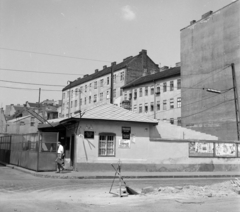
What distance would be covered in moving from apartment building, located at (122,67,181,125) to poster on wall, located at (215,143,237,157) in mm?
25581

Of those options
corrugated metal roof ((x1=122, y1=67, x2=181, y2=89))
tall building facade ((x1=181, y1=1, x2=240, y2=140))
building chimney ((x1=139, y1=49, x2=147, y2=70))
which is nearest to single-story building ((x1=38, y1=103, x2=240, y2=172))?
tall building facade ((x1=181, y1=1, x2=240, y2=140))

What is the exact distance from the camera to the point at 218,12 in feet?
147

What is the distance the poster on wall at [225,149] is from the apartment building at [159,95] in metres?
25.6

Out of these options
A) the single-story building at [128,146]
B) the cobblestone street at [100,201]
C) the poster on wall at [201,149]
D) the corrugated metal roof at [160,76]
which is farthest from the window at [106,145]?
the corrugated metal roof at [160,76]

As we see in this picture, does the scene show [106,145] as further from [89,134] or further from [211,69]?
[211,69]

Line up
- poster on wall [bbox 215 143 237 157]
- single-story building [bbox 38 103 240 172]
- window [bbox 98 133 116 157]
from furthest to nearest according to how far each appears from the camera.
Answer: poster on wall [bbox 215 143 237 157]
window [bbox 98 133 116 157]
single-story building [bbox 38 103 240 172]

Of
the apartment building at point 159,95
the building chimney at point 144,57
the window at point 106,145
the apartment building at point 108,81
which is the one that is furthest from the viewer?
the building chimney at point 144,57

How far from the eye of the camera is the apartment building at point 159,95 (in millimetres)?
54625

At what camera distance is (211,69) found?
A: 45688 millimetres

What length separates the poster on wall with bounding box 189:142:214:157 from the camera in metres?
24.6

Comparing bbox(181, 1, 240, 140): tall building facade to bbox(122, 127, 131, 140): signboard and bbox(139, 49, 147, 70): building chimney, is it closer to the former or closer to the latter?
bbox(139, 49, 147, 70): building chimney

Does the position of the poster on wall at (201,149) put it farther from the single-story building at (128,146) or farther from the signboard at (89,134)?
the signboard at (89,134)

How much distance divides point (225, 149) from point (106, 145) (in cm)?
948

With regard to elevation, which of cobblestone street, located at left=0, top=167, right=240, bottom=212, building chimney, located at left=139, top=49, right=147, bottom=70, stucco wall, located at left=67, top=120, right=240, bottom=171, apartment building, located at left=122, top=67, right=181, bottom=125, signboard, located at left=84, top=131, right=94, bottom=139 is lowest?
cobblestone street, located at left=0, top=167, right=240, bottom=212
